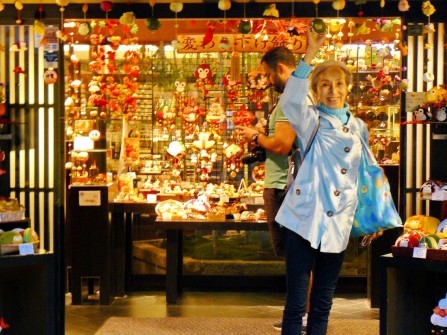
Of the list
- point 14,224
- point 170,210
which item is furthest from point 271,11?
point 170,210

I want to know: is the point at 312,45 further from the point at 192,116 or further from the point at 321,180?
the point at 192,116

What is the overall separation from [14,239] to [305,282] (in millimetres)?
1786

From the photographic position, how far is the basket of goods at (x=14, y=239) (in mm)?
4892

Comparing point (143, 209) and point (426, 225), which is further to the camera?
point (143, 209)

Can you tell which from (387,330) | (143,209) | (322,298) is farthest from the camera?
(143,209)

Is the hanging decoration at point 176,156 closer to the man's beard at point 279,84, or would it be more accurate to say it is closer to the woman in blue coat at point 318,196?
the man's beard at point 279,84

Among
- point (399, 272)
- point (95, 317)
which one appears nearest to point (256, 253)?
point (95, 317)

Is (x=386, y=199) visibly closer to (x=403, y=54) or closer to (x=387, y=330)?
(x=387, y=330)

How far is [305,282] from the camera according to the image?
4246 mm

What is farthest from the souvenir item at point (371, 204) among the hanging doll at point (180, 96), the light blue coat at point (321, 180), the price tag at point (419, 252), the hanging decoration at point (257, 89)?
the hanging doll at point (180, 96)

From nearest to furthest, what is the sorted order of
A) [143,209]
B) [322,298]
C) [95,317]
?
[322,298]
[95,317]
[143,209]

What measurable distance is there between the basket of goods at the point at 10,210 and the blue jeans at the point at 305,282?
196 cm

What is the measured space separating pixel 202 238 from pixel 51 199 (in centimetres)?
226

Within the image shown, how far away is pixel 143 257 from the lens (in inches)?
313
